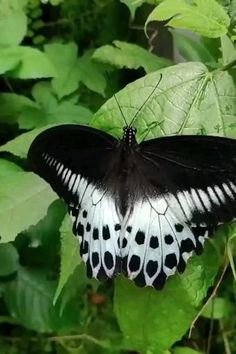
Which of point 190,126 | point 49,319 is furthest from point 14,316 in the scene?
point 190,126

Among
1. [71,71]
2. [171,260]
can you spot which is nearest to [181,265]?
[171,260]

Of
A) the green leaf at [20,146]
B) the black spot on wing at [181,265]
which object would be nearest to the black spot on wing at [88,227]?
the black spot on wing at [181,265]

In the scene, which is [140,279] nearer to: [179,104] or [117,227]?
[117,227]

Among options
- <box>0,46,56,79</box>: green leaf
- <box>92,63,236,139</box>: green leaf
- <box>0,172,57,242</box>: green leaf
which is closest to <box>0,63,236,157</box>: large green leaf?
<box>92,63,236,139</box>: green leaf

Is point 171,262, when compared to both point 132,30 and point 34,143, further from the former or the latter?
point 132,30

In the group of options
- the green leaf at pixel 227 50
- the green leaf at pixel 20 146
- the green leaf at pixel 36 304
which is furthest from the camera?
the green leaf at pixel 36 304

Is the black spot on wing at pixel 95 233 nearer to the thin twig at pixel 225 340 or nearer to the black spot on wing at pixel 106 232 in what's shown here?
the black spot on wing at pixel 106 232
